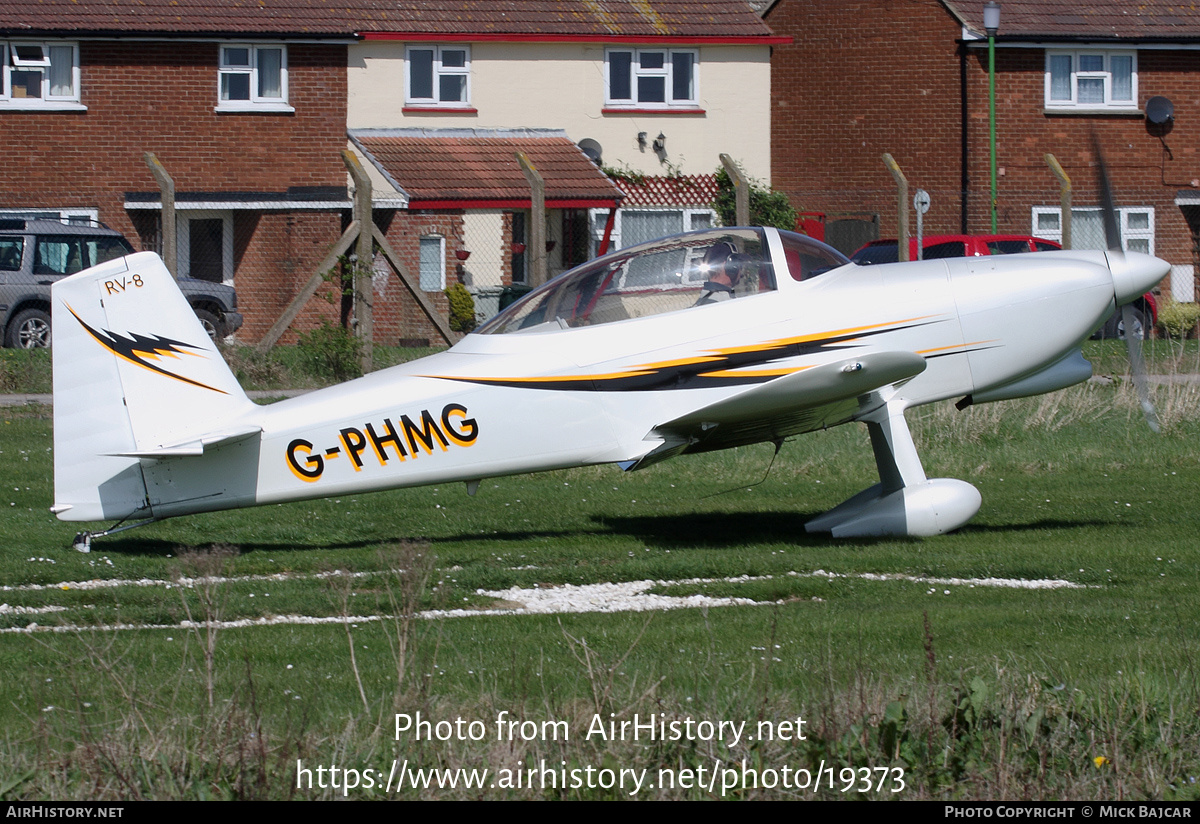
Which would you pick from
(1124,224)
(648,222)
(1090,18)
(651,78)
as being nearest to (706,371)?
(648,222)

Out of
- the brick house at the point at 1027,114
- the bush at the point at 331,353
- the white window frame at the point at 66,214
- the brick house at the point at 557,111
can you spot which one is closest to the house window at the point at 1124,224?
the brick house at the point at 1027,114

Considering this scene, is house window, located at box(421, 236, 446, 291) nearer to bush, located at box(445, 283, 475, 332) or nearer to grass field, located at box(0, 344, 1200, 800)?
bush, located at box(445, 283, 475, 332)

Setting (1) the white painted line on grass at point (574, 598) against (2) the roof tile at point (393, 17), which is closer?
(1) the white painted line on grass at point (574, 598)

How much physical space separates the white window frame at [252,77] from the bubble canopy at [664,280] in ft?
60.5

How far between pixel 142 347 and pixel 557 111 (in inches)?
821

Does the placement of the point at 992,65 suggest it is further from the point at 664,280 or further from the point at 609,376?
the point at 609,376

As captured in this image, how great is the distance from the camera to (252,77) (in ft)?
84.3

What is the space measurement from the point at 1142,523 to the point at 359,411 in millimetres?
5670

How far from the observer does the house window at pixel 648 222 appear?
1098 inches

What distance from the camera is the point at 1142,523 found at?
31.7 feet

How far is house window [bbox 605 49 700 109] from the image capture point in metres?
28.4

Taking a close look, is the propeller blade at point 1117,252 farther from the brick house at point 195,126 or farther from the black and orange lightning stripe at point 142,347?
the brick house at point 195,126

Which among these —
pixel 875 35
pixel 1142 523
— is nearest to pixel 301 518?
pixel 1142 523
